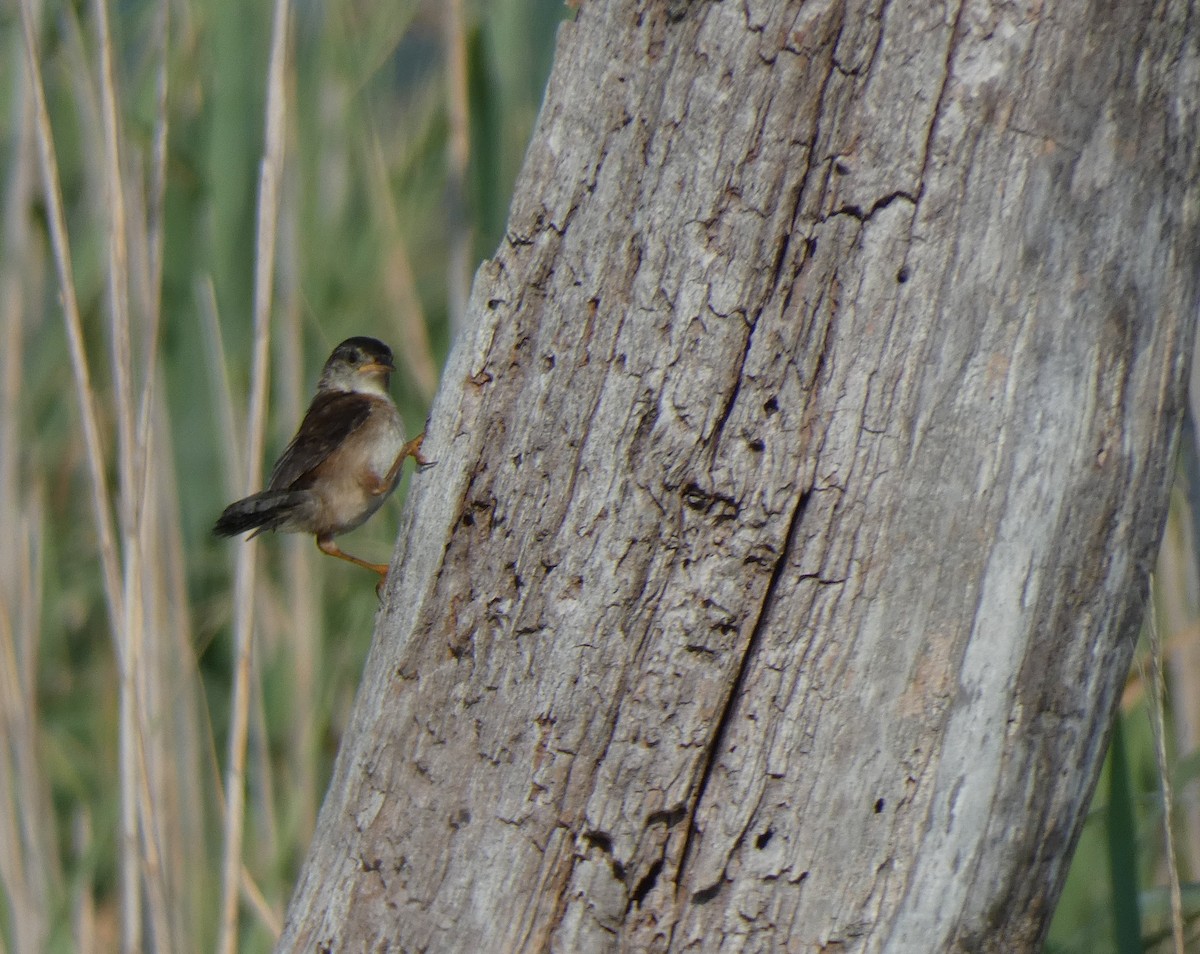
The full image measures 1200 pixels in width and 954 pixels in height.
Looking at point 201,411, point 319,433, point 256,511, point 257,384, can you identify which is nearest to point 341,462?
point 319,433

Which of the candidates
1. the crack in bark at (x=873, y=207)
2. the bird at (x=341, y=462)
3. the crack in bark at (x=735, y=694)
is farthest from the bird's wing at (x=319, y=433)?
the crack in bark at (x=873, y=207)

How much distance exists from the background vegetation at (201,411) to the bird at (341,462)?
0.10 m

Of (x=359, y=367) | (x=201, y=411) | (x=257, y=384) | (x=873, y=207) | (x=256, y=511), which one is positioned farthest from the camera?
(x=359, y=367)

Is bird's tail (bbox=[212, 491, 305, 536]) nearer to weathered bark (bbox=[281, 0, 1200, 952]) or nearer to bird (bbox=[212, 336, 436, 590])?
bird (bbox=[212, 336, 436, 590])

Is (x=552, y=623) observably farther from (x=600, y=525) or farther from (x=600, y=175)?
(x=600, y=175)

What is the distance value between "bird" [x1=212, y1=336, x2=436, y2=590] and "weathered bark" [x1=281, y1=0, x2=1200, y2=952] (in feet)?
4.35

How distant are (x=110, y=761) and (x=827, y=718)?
254 cm

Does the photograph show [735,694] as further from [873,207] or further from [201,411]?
[201,411]

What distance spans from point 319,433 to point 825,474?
2.11 meters

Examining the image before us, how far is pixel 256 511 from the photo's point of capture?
2.64m

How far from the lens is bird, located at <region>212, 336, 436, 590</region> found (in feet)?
9.59

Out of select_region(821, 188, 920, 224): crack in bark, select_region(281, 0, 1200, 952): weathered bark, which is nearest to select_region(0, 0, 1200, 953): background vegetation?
select_region(281, 0, 1200, 952): weathered bark

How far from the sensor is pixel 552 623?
143cm

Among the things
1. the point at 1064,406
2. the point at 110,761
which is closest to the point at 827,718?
the point at 1064,406
